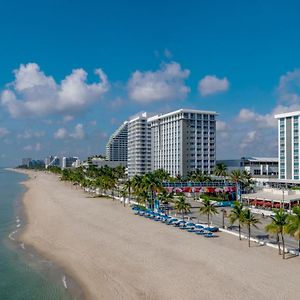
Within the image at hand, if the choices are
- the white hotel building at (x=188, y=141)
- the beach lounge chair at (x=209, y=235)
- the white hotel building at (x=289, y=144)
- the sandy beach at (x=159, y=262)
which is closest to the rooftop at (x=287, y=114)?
the white hotel building at (x=289, y=144)

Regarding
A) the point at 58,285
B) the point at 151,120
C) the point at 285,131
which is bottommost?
the point at 58,285

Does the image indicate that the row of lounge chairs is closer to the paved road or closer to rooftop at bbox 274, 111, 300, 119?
the paved road

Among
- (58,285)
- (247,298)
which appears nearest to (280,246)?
(247,298)

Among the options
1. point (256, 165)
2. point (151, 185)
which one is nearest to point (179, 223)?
point (151, 185)

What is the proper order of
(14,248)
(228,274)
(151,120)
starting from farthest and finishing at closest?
(151,120) → (14,248) → (228,274)

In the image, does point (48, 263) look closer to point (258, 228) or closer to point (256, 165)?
point (258, 228)

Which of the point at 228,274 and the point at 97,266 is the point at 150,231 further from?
the point at 228,274
